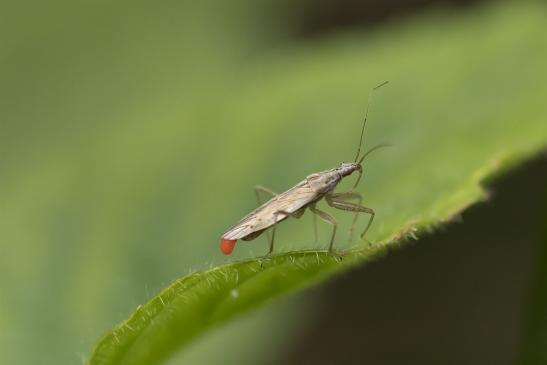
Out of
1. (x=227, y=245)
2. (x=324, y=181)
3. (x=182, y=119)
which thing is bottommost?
(x=227, y=245)

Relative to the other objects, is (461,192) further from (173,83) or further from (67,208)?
(173,83)

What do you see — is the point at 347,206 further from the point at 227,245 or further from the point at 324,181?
the point at 227,245

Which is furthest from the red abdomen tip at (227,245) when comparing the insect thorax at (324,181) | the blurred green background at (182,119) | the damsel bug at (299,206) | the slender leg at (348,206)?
the slender leg at (348,206)

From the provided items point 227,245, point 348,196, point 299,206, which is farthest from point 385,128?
point 227,245

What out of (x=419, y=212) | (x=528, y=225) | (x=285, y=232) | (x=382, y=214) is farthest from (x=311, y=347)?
(x=419, y=212)

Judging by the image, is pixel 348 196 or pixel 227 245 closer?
pixel 227 245

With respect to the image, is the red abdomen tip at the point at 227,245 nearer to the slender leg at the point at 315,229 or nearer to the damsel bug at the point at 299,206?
the damsel bug at the point at 299,206

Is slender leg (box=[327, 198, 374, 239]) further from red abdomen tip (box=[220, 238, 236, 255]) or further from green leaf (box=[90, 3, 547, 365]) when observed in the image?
red abdomen tip (box=[220, 238, 236, 255])

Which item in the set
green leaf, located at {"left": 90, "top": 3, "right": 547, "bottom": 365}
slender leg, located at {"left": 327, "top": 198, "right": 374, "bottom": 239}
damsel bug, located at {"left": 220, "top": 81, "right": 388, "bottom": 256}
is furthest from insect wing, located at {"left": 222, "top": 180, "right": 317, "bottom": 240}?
green leaf, located at {"left": 90, "top": 3, "right": 547, "bottom": 365}

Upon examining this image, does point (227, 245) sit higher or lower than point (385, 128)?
lower
